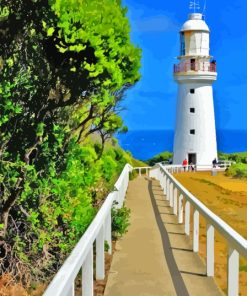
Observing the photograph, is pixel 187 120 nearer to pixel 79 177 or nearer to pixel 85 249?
pixel 79 177

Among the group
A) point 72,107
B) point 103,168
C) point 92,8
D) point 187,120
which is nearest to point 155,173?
point 103,168

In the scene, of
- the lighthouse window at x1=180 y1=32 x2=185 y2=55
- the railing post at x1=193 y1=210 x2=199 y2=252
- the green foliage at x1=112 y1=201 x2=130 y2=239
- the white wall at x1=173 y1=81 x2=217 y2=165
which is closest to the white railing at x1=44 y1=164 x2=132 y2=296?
the green foliage at x1=112 y1=201 x2=130 y2=239

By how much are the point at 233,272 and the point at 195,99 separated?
143 ft

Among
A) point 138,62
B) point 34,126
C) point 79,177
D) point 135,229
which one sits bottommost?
point 135,229

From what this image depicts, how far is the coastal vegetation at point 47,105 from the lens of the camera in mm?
6703

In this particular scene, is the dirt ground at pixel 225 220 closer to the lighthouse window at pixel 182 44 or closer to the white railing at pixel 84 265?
the white railing at pixel 84 265

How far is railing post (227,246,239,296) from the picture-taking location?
5934 mm

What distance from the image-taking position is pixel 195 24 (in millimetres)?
49562

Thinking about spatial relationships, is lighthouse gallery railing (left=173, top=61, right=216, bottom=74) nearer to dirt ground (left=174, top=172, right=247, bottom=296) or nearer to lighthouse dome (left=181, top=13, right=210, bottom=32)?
lighthouse dome (left=181, top=13, right=210, bottom=32)

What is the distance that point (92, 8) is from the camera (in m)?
6.35

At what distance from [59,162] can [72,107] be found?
1048 millimetres

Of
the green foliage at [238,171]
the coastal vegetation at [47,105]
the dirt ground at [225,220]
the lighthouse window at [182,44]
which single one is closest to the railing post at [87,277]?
the coastal vegetation at [47,105]

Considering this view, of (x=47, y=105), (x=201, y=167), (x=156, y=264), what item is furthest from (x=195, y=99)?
(x=47, y=105)

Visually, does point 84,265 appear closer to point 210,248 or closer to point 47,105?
point 210,248
